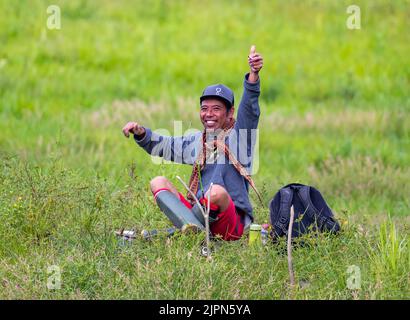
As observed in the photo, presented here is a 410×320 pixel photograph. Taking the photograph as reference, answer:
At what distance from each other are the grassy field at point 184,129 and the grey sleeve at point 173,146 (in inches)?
18.8

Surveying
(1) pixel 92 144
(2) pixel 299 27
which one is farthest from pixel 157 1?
(1) pixel 92 144

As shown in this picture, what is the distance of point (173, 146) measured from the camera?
23.9 feet

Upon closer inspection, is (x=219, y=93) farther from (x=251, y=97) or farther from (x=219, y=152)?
(x=219, y=152)

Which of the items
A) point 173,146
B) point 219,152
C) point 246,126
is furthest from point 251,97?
point 173,146

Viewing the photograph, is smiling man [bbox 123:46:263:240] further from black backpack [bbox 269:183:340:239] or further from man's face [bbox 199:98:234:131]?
black backpack [bbox 269:183:340:239]

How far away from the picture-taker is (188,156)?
7238 mm

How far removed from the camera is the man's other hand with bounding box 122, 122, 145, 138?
6962 mm

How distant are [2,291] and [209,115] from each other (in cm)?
179

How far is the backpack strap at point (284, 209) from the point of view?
6777mm

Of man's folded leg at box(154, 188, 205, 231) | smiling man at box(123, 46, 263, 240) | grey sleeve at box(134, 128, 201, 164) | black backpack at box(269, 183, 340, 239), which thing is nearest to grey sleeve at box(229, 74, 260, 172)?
smiling man at box(123, 46, 263, 240)

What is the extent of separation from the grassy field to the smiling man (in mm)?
334

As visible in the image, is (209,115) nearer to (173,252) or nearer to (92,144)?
(173,252)

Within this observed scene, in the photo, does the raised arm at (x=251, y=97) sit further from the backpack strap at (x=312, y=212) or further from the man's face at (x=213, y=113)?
the backpack strap at (x=312, y=212)

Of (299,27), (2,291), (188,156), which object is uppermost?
(299,27)
